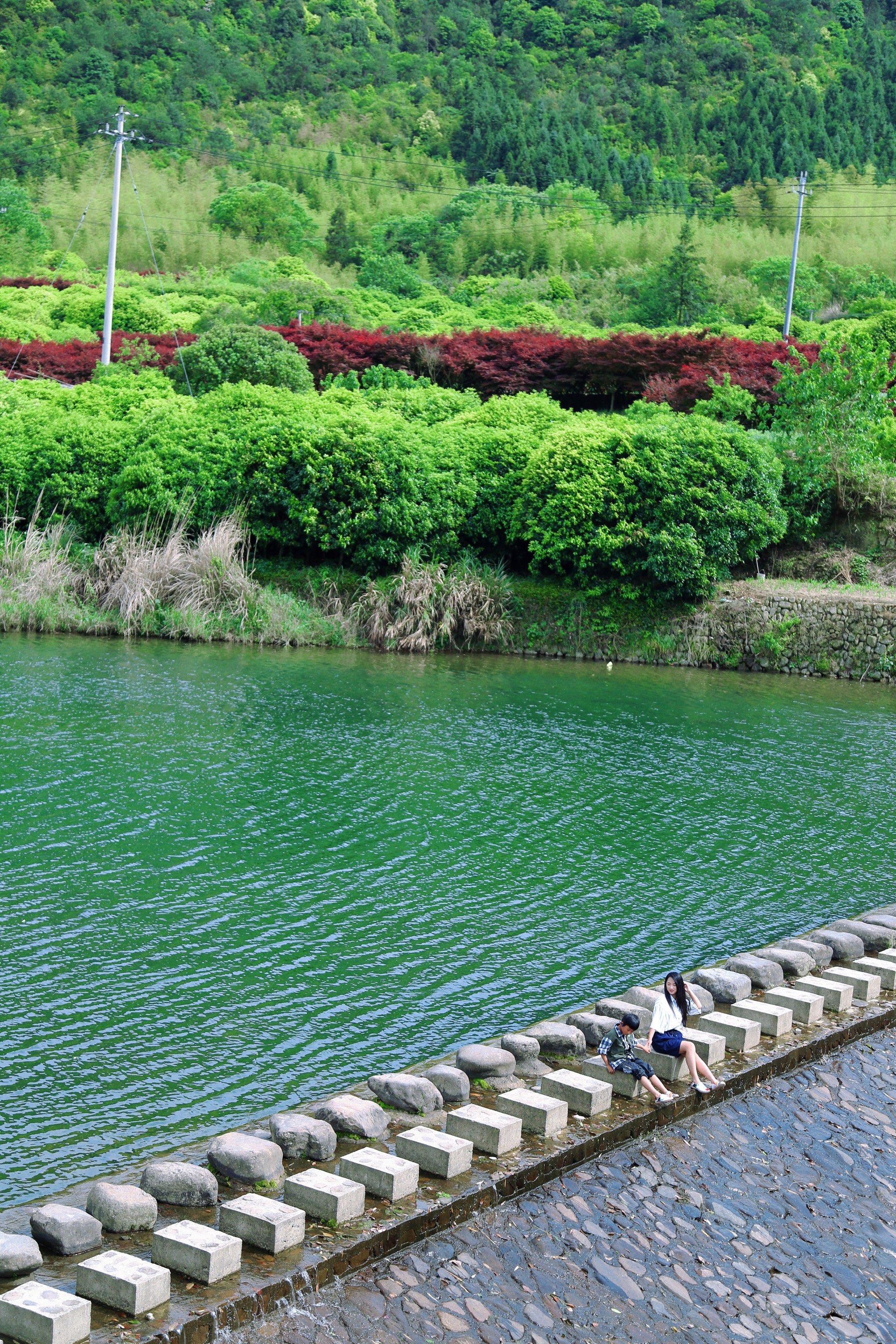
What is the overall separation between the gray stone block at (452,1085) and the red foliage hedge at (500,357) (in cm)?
2622

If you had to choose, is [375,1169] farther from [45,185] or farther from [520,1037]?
[45,185]

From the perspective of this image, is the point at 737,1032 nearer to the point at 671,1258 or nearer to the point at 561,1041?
the point at 561,1041

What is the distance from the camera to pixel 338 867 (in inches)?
433

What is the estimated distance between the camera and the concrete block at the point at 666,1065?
6875 millimetres

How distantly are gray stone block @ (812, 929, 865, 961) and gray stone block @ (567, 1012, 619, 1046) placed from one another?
7.94ft

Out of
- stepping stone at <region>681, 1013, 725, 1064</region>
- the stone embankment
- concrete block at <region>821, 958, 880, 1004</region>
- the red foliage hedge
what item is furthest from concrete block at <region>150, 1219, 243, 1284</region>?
the red foliage hedge

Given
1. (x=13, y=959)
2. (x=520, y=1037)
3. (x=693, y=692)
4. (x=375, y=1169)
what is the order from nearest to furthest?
(x=375, y=1169) < (x=520, y=1037) < (x=13, y=959) < (x=693, y=692)

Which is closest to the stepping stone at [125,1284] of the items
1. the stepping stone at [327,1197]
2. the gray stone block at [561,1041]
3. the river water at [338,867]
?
the stepping stone at [327,1197]

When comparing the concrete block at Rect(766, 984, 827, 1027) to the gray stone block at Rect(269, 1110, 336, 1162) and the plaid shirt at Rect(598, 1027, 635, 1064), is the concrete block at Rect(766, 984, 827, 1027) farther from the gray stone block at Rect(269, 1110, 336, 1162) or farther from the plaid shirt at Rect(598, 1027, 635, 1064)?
the gray stone block at Rect(269, 1110, 336, 1162)

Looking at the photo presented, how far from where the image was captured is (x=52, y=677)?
60.6 feet

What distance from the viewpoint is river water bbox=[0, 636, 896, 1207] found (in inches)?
290

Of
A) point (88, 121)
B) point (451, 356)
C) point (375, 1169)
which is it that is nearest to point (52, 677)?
point (375, 1169)

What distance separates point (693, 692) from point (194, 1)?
7870 cm

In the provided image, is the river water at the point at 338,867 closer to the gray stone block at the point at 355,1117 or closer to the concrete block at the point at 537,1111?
the gray stone block at the point at 355,1117
